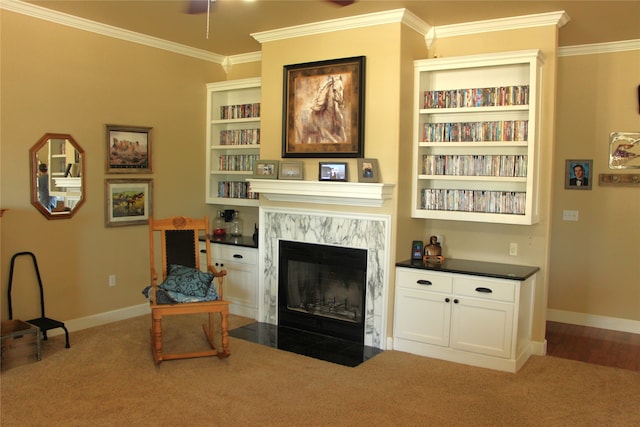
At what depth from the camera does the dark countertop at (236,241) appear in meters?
5.46

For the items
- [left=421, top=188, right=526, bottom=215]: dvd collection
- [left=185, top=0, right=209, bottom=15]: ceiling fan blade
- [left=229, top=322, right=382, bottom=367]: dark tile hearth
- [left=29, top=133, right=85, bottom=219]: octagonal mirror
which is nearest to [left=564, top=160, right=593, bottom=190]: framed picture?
[left=421, top=188, right=526, bottom=215]: dvd collection

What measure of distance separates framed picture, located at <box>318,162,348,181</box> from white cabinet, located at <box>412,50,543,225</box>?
24.0 inches

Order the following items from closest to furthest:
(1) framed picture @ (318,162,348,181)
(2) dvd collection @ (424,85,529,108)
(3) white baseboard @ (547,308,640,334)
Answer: (2) dvd collection @ (424,85,529,108), (1) framed picture @ (318,162,348,181), (3) white baseboard @ (547,308,640,334)

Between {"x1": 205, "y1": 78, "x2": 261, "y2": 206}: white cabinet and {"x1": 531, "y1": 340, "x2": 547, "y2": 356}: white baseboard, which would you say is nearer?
{"x1": 531, "y1": 340, "x2": 547, "y2": 356}: white baseboard

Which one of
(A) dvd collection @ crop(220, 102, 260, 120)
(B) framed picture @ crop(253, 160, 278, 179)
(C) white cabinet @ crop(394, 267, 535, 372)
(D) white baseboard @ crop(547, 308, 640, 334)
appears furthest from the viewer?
(A) dvd collection @ crop(220, 102, 260, 120)

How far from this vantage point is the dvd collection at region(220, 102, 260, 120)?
5789mm

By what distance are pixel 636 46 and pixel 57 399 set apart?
548cm

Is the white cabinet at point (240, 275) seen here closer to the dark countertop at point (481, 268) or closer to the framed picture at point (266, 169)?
the framed picture at point (266, 169)

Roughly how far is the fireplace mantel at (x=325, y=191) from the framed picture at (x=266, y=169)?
0.30 feet

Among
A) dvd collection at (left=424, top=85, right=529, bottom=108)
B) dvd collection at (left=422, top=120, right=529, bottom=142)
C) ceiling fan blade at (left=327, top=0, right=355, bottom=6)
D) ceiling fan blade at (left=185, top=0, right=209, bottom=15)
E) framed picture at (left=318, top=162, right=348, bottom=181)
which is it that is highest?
ceiling fan blade at (left=185, top=0, right=209, bottom=15)

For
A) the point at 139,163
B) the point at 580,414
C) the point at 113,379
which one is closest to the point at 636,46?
the point at 580,414

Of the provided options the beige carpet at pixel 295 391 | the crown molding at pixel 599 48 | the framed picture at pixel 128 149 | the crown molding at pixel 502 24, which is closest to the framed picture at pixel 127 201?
the framed picture at pixel 128 149

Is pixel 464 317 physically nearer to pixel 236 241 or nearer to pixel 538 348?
pixel 538 348

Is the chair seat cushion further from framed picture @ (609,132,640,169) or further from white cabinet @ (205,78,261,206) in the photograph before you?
framed picture @ (609,132,640,169)
